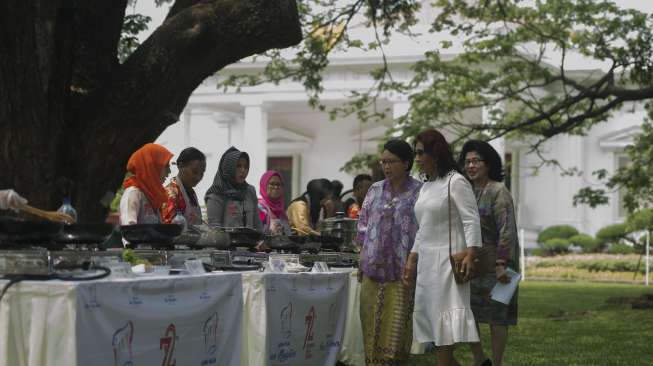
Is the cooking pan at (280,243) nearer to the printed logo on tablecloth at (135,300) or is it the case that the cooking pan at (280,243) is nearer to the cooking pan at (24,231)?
the printed logo on tablecloth at (135,300)

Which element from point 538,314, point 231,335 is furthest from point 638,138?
point 231,335

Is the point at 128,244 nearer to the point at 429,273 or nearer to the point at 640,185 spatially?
the point at 429,273

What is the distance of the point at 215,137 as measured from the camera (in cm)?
4056

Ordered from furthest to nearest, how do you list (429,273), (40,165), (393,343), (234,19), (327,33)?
(327,33), (234,19), (40,165), (393,343), (429,273)

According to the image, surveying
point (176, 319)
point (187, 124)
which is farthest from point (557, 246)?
point (176, 319)

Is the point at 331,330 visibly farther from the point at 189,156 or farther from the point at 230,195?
the point at 189,156

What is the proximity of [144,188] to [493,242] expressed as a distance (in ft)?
8.17

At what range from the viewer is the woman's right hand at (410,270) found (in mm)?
6926

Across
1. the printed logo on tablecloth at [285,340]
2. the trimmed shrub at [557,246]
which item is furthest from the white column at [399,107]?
the printed logo on tablecloth at [285,340]

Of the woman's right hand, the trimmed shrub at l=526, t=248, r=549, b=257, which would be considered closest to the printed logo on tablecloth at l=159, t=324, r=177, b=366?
the woman's right hand

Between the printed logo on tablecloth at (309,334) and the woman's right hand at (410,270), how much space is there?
0.73 metres

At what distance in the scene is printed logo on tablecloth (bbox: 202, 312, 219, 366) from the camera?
589 centimetres

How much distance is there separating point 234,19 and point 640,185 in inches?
421

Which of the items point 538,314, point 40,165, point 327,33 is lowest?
point 538,314
